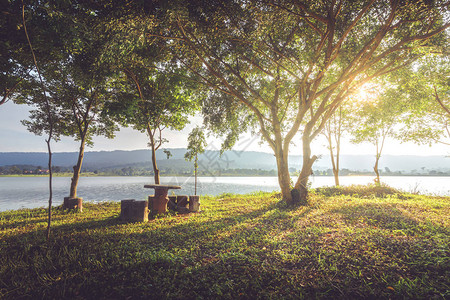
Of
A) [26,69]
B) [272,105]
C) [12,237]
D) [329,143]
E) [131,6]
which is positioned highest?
[131,6]

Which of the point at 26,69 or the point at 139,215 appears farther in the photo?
the point at 26,69

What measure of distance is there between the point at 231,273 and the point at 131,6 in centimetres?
871

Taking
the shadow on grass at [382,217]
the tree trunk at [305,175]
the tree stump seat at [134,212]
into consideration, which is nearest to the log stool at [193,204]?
the tree stump seat at [134,212]

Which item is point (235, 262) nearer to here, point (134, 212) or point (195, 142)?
point (134, 212)

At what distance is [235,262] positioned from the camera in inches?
155

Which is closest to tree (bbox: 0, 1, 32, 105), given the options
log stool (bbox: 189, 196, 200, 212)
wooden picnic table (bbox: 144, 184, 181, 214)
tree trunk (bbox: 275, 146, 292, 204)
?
wooden picnic table (bbox: 144, 184, 181, 214)

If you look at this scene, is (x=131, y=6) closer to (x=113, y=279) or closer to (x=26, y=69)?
(x=26, y=69)

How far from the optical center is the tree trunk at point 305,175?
404 inches

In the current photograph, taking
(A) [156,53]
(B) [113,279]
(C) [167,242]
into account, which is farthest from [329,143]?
(B) [113,279]

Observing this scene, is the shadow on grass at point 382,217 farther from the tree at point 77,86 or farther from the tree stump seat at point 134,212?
the tree at point 77,86

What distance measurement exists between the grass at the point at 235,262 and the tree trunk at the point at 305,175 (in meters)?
3.95

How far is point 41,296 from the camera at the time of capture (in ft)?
9.93

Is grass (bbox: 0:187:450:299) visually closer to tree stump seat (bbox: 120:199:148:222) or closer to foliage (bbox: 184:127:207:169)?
tree stump seat (bbox: 120:199:148:222)

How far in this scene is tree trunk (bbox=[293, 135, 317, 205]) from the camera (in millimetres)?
10258
